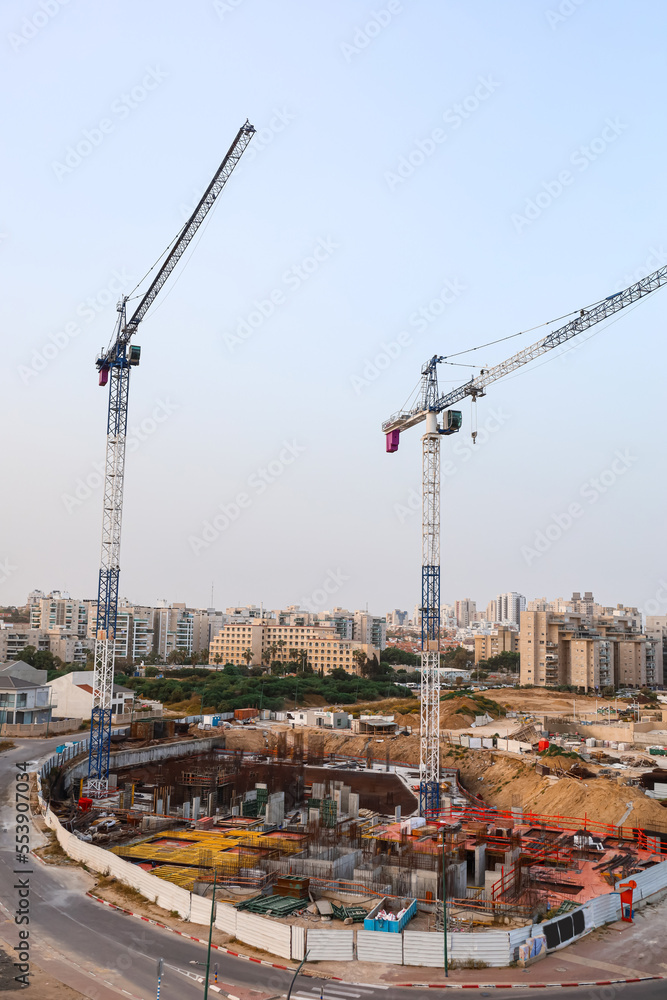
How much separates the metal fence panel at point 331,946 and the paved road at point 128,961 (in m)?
0.64

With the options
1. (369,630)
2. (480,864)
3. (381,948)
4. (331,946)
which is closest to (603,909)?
(480,864)

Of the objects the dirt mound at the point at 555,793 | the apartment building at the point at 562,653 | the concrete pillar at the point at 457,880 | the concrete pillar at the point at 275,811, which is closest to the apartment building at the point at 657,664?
the apartment building at the point at 562,653

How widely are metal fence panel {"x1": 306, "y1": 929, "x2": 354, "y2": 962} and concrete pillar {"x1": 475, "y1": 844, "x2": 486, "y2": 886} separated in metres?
7.99

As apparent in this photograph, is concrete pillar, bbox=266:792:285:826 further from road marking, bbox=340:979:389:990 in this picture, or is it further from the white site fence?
road marking, bbox=340:979:389:990

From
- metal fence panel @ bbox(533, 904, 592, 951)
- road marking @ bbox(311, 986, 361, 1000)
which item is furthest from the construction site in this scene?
road marking @ bbox(311, 986, 361, 1000)

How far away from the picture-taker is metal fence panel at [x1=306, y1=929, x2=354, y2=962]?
1380 centimetres

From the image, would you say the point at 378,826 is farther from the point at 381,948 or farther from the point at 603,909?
the point at 381,948

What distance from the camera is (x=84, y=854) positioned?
1950 cm

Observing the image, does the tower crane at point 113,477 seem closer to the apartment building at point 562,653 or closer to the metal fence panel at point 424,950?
the metal fence panel at point 424,950

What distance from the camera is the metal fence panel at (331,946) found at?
13805 mm

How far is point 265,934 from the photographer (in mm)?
14203

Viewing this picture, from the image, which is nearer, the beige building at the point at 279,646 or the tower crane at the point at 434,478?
the tower crane at the point at 434,478

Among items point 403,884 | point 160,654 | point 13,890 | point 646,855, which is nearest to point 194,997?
point 13,890

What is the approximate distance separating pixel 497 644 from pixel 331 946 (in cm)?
10855
